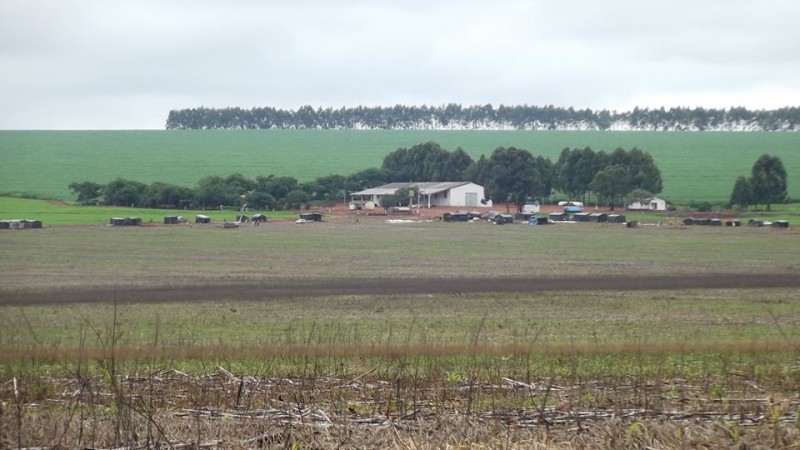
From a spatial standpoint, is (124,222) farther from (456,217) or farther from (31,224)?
(456,217)

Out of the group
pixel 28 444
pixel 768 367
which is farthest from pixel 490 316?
pixel 28 444

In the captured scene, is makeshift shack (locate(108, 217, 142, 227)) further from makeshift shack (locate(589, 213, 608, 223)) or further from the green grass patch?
makeshift shack (locate(589, 213, 608, 223))

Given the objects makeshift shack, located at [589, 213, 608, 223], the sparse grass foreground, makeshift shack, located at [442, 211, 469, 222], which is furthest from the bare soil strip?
makeshift shack, located at [442, 211, 469, 222]

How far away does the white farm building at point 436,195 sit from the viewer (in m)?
77.3

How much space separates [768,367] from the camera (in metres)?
14.7

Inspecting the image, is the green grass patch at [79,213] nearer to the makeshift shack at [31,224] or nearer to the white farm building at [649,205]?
the makeshift shack at [31,224]

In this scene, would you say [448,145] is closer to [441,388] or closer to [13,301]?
[13,301]

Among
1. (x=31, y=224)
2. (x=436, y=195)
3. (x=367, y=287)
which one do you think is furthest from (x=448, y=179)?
(x=367, y=287)

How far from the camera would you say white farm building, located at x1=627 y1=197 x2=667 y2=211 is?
237 feet

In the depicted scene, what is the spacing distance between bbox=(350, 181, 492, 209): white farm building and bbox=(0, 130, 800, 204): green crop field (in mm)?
16207

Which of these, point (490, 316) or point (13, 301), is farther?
point (13, 301)

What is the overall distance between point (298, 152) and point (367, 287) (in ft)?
355

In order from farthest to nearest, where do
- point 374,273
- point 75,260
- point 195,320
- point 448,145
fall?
point 448,145
point 75,260
point 374,273
point 195,320

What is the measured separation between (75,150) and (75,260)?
86.5 m
